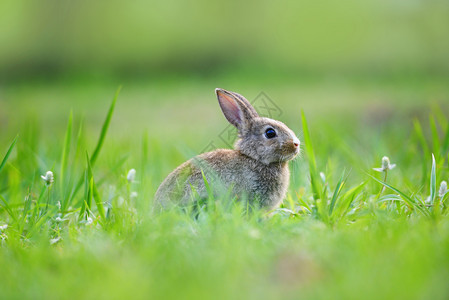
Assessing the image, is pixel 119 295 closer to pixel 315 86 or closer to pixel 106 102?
pixel 106 102

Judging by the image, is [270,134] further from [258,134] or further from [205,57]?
[205,57]

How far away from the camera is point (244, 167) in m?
4.42

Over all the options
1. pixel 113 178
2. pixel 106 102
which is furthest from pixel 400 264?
pixel 106 102

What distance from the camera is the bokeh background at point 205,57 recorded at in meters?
9.17

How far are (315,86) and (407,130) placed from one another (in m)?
3.55

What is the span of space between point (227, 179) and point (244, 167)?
0.22 m

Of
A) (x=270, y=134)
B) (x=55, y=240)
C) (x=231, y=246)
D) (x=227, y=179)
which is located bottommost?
(x=55, y=240)

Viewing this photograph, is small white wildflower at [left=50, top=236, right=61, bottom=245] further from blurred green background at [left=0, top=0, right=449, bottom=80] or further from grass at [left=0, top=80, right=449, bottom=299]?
blurred green background at [left=0, top=0, right=449, bottom=80]

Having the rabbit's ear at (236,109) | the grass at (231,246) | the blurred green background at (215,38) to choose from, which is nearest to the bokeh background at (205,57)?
the blurred green background at (215,38)

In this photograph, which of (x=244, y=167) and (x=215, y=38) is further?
(x=215, y=38)

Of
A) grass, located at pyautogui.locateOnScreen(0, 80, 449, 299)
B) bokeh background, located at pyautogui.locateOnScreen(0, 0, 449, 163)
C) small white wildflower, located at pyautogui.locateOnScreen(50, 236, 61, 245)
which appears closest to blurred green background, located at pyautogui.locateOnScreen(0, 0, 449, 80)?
bokeh background, located at pyautogui.locateOnScreen(0, 0, 449, 163)

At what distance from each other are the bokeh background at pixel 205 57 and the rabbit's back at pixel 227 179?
12.9 ft

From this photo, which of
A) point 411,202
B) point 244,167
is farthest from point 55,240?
point 411,202

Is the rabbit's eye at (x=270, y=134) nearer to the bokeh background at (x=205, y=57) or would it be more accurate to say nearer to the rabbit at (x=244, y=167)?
the rabbit at (x=244, y=167)
